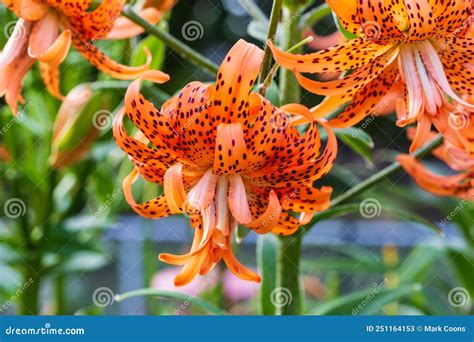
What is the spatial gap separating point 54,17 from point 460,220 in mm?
995

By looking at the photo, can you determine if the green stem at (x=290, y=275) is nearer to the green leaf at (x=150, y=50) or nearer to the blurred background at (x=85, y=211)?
the blurred background at (x=85, y=211)

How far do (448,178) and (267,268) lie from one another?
36 cm

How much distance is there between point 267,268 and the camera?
1356mm

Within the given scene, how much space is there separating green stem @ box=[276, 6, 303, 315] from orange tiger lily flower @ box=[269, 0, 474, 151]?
0.49ft

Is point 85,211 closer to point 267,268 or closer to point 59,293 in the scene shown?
point 59,293

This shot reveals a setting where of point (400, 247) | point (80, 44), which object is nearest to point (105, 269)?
point (400, 247)

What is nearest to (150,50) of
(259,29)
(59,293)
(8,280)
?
(259,29)

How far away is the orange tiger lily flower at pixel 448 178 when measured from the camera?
1.26 metres

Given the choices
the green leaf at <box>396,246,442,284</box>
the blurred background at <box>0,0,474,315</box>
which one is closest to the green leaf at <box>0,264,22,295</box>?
the blurred background at <box>0,0,474,315</box>

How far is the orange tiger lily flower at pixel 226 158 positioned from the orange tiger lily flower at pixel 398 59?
6 centimetres

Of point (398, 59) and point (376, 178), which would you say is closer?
point (398, 59)

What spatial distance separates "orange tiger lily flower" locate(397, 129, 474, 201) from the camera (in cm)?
126

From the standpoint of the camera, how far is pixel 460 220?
171 cm

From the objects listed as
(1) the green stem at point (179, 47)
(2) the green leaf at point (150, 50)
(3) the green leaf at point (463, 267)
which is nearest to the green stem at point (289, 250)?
(1) the green stem at point (179, 47)
